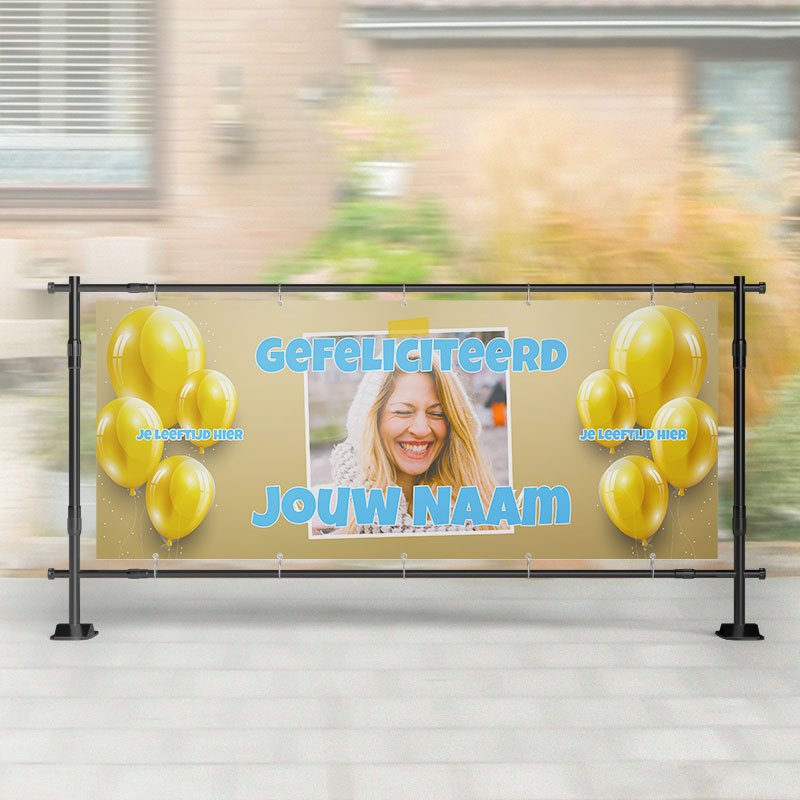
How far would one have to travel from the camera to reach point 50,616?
227 inches

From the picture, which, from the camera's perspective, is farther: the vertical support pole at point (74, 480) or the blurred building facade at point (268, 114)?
the blurred building facade at point (268, 114)

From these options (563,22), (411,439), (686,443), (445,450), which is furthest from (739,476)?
(563,22)

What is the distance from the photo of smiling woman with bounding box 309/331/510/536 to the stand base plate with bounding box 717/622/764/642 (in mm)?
1315

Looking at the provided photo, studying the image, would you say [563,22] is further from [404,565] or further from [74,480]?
[74,480]

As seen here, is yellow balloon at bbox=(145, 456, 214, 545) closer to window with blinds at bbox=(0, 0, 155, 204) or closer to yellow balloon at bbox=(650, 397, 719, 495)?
yellow balloon at bbox=(650, 397, 719, 495)

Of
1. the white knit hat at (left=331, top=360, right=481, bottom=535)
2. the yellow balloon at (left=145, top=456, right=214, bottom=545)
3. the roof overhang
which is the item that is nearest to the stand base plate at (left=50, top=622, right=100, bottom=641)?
the yellow balloon at (left=145, top=456, right=214, bottom=545)

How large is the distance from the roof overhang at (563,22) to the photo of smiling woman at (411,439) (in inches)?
117

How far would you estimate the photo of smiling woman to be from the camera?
5320 mm

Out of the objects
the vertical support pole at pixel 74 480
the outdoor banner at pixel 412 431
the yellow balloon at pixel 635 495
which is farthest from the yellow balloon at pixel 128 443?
the yellow balloon at pixel 635 495

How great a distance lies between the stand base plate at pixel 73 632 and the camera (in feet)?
17.4

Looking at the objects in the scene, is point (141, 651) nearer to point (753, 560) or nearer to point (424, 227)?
point (424, 227)

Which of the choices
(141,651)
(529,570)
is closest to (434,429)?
(529,570)

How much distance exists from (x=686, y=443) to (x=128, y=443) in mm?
2762

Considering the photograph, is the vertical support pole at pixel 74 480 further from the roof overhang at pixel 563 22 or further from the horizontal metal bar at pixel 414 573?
the roof overhang at pixel 563 22
